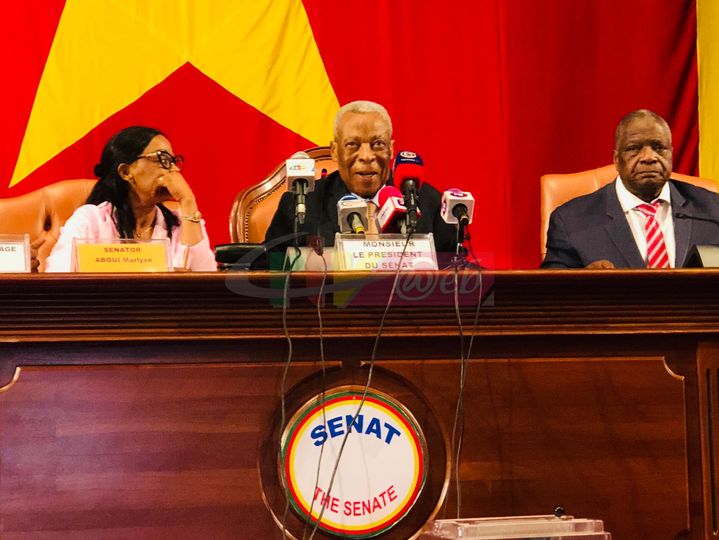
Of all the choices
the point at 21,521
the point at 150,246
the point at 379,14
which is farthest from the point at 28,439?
the point at 379,14

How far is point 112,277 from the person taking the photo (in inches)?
54.2

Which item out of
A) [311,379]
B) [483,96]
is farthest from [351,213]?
[483,96]

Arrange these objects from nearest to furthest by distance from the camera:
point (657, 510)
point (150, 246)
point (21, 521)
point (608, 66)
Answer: point (21, 521)
point (657, 510)
point (150, 246)
point (608, 66)

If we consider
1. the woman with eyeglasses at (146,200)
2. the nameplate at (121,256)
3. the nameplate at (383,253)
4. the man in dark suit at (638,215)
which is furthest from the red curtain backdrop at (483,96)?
the nameplate at (383,253)

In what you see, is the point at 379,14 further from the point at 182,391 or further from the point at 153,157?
the point at 182,391

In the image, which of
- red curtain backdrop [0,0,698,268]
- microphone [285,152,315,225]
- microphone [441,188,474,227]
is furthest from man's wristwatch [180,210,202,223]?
microphone [441,188,474,227]

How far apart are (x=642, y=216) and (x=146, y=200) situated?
1.25 metres

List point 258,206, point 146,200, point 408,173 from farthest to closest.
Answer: point 258,206 < point 146,200 < point 408,173

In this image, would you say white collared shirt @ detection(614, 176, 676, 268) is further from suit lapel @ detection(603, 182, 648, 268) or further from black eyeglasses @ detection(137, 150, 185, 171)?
black eyeglasses @ detection(137, 150, 185, 171)

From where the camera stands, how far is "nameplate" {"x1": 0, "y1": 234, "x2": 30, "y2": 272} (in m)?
1.59

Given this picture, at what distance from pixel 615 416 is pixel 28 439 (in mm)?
860

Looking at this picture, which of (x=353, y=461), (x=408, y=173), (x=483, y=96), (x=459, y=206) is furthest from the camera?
(x=483, y=96)

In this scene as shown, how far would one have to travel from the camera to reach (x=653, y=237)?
2.44 metres

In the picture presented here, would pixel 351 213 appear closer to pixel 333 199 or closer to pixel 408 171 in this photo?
pixel 408 171
